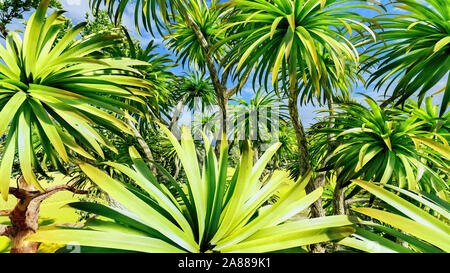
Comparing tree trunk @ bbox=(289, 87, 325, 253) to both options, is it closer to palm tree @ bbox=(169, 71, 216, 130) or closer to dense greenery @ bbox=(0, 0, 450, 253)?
dense greenery @ bbox=(0, 0, 450, 253)

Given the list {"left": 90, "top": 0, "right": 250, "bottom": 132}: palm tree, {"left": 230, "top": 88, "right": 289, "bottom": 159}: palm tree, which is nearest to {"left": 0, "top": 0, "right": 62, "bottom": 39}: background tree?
{"left": 90, "top": 0, "right": 250, "bottom": 132}: palm tree

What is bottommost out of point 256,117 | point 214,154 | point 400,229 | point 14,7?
point 400,229

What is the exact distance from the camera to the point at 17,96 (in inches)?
35.4

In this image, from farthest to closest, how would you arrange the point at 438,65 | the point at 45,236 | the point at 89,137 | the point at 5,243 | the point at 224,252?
the point at 5,243, the point at 438,65, the point at 89,137, the point at 224,252, the point at 45,236

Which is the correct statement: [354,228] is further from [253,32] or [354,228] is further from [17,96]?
[253,32]

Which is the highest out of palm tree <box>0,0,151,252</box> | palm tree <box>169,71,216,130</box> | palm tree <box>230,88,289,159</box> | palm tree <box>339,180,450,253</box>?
palm tree <box>169,71,216,130</box>

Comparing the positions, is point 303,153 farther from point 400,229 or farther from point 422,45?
point 400,229

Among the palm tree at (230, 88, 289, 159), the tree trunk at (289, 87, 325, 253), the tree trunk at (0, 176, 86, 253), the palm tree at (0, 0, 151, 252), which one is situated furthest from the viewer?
the palm tree at (230, 88, 289, 159)

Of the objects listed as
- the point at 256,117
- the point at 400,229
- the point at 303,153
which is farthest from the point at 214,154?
the point at 256,117

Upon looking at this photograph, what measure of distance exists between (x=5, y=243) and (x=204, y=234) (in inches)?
455

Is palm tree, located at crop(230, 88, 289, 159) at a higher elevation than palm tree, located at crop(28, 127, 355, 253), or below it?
higher

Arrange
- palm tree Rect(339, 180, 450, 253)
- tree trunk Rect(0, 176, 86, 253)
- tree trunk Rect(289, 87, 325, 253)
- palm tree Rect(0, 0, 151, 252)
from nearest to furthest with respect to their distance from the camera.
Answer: palm tree Rect(339, 180, 450, 253) → palm tree Rect(0, 0, 151, 252) → tree trunk Rect(0, 176, 86, 253) → tree trunk Rect(289, 87, 325, 253)

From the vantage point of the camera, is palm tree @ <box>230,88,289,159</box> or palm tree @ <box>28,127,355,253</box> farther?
palm tree @ <box>230,88,289,159</box>

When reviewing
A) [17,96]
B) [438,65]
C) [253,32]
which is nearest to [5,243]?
[17,96]
